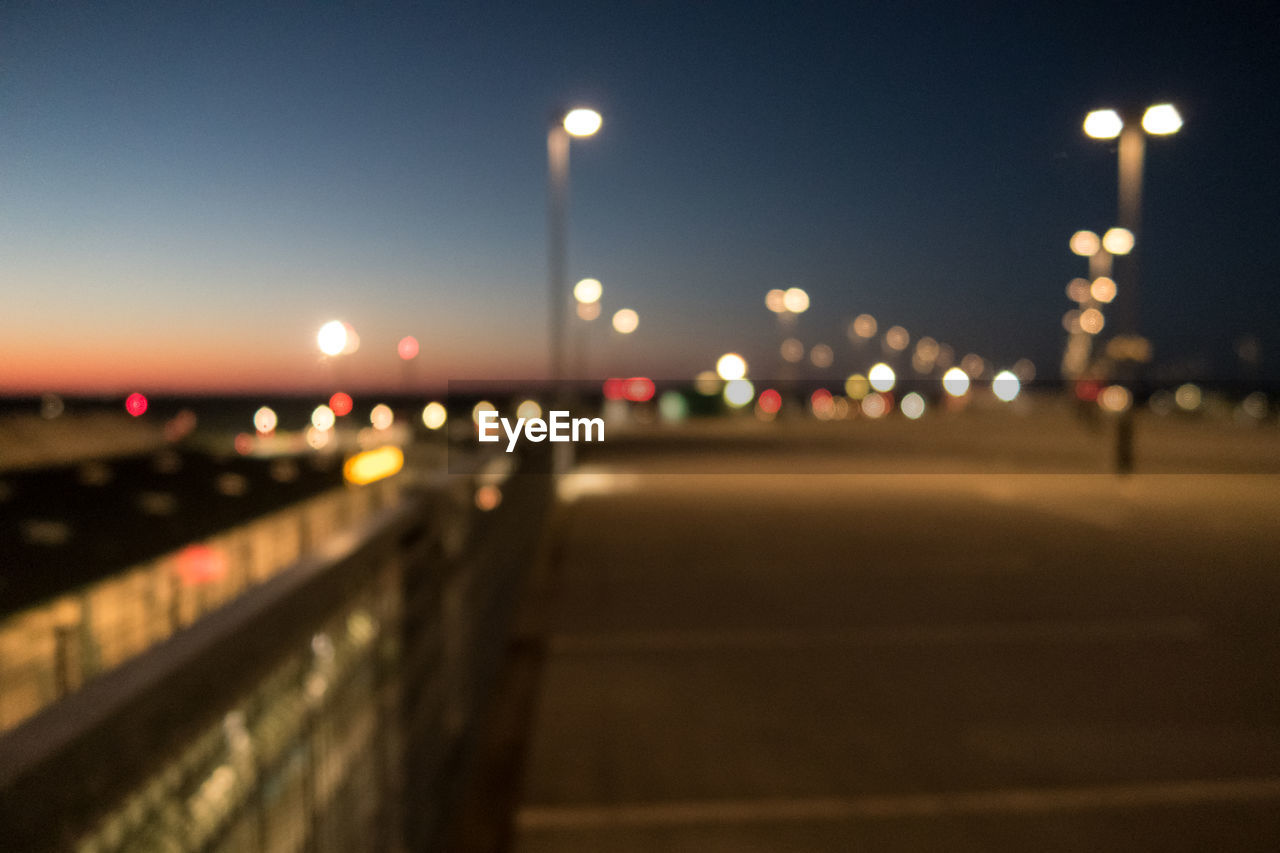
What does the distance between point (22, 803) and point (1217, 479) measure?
2420 centimetres

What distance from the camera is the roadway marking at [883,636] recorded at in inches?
325

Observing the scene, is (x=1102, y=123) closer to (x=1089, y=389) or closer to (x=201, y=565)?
(x=201, y=565)

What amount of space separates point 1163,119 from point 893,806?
15.7 m

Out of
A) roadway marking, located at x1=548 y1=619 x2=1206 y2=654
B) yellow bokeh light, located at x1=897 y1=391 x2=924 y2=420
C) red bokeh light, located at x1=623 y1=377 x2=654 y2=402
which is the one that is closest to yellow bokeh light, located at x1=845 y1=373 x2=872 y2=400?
yellow bokeh light, located at x1=897 y1=391 x2=924 y2=420

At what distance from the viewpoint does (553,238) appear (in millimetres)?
22344

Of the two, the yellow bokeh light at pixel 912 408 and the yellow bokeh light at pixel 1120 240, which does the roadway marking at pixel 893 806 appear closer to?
the yellow bokeh light at pixel 1120 240

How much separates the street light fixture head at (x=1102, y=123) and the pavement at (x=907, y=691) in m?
7.22

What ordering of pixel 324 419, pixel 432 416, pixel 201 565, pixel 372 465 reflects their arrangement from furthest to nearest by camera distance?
pixel 324 419, pixel 432 416, pixel 372 465, pixel 201 565

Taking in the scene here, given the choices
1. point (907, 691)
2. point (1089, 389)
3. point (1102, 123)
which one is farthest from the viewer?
point (1089, 389)

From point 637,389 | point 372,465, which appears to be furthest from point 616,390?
point 372,465

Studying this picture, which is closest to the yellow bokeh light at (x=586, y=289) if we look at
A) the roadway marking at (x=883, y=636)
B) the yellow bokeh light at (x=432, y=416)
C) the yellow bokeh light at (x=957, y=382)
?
the yellow bokeh light at (x=432, y=416)

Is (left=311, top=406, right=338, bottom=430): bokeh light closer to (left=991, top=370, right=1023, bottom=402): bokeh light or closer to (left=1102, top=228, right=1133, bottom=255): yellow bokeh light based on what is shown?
(left=1102, top=228, right=1133, bottom=255): yellow bokeh light

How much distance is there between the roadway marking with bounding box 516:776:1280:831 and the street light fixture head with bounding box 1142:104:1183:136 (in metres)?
14.7

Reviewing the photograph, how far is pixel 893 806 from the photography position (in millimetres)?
5027
